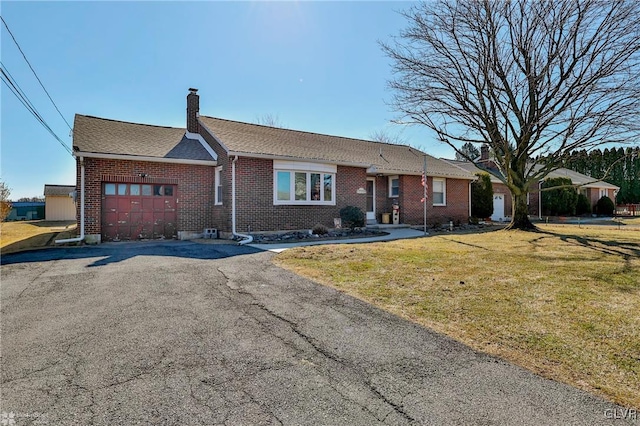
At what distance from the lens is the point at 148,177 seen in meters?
13.0

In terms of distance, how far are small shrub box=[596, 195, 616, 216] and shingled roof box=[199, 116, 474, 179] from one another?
66.8 ft

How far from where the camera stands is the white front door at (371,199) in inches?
697

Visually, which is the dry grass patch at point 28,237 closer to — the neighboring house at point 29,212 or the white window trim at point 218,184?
the white window trim at point 218,184

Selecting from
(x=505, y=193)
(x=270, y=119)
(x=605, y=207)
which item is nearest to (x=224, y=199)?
(x=505, y=193)

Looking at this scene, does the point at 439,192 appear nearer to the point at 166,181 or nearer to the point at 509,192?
the point at 509,192

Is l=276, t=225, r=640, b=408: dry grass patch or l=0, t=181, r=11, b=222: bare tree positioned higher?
l=0, t=181, r=11, b=222: bare tree

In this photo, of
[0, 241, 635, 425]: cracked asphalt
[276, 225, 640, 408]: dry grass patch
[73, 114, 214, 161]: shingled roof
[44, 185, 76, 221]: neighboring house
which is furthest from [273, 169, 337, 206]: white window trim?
[44, 185, 76, 221]: neighboring house

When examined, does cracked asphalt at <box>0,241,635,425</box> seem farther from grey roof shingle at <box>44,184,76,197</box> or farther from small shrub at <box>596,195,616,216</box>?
small shrub at <box>596,195,616,216</box>

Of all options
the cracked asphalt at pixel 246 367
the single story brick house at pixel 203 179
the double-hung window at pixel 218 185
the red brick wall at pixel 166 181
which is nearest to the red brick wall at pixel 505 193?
the single story brick house at pixel 203 179

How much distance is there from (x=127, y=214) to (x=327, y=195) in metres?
7.80

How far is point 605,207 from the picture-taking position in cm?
3136

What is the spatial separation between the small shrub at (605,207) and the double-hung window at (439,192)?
22018 mm

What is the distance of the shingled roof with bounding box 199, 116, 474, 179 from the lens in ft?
45.8

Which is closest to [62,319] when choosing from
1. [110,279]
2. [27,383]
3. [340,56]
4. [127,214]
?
[27,383]
